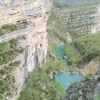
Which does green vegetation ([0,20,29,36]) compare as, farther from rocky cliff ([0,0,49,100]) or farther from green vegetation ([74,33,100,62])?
green vegetation ([74,33,100,62])

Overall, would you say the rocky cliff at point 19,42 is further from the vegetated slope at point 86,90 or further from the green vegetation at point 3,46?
the vegetated slope at point 86,90

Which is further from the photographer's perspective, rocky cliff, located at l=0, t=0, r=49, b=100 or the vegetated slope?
rocky cliff, located at l=0, t=0, r=49, b=100

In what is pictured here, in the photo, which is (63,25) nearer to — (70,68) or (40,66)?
(70,68)

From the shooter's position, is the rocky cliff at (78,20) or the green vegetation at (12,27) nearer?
the green vegetation at (12,27)

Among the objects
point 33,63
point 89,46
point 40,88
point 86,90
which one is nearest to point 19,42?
point 33,63

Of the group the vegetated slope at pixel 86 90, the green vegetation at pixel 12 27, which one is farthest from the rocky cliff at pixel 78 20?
the vegetated slope at pixel 86 90

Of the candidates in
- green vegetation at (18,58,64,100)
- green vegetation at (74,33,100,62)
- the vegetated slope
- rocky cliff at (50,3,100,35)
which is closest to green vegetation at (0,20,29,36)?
green vegetation at (18,58,64,100)
